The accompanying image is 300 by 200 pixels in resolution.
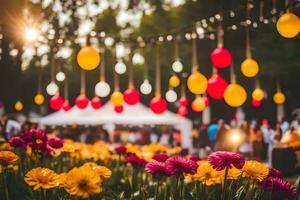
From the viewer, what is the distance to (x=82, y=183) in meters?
2.18

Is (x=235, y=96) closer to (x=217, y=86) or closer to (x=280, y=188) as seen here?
(x=217, y=86)

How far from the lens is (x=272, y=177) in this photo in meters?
2.76

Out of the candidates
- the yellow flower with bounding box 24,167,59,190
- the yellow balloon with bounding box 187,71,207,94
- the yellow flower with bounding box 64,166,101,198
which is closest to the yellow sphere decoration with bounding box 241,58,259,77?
the yellow balloon with bounding box 187,71,207,94

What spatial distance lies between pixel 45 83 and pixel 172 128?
1970cm

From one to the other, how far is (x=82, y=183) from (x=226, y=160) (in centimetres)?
88

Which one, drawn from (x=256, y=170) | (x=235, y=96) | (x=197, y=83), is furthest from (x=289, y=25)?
(x=256, y=170)

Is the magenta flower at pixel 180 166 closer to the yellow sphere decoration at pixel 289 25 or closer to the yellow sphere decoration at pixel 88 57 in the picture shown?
the yellow sphere decoration at pixel 289 25

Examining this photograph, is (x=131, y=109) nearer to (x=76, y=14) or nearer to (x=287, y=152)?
(x=76, y=14)

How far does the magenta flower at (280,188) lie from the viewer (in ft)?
8.56

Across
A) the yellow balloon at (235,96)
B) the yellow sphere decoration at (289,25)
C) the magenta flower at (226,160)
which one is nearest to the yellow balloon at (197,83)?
the yellow balloon at (235,96)

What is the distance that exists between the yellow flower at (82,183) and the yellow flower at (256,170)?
0.93 m

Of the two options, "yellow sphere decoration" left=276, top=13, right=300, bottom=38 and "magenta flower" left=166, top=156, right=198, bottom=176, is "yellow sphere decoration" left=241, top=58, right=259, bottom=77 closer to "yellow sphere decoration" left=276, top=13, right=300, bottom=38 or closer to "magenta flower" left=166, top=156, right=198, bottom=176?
"yellow sphere decoration" left=276, top=13, right=300, bottom=38

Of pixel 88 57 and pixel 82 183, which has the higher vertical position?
pixel 88 57

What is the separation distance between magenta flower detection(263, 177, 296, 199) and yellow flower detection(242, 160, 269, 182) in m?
0.06
